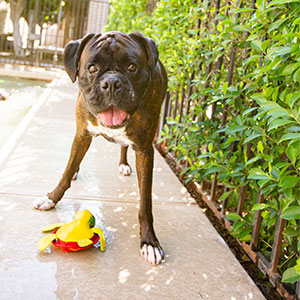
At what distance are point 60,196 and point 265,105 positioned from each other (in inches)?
57.2

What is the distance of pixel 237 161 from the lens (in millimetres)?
2453

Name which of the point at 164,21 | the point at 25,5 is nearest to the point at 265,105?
the point at 164,21

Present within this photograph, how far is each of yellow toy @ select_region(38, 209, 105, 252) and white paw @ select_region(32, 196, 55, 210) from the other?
0.30 m

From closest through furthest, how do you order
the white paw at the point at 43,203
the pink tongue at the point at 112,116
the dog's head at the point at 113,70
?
the dog's head at the point at 113,70
the pink tongue at the point at 112,116
the white paw at the point at 43,203

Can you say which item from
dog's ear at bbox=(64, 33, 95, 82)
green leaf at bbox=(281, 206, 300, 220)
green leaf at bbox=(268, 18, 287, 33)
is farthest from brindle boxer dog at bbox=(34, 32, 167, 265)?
green leaf at bbox=(281, 206, 300, 220)

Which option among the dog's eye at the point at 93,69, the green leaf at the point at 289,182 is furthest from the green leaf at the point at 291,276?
the dog's eye at the point at 93,69

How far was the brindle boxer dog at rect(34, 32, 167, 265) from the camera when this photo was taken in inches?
76.5

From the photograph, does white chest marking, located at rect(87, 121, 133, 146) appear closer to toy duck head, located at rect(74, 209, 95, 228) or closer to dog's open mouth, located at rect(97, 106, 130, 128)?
dog's open mouth, located at rect(97, 106, 130, 128)

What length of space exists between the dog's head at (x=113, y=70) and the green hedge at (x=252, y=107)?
56 cm

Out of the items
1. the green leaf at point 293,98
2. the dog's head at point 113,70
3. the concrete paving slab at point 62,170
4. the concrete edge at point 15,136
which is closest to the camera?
the green leaf at point 293,98

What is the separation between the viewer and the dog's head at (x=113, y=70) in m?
1.92

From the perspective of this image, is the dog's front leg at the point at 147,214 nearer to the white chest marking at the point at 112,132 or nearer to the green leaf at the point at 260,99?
the white chest marking at the point at 112,132

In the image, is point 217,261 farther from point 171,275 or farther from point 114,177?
point 114,177

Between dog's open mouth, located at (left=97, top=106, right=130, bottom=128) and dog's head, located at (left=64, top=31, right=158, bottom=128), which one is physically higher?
dog's head, located at (left=64, top=31, right=158, bottom=128)
